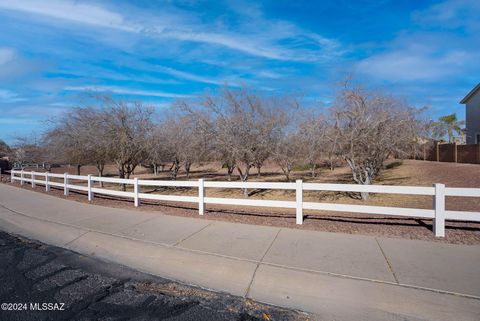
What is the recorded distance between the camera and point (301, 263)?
16.2 feet

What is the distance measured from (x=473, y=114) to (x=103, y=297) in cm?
4078

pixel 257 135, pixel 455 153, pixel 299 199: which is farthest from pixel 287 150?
pixel 455 153

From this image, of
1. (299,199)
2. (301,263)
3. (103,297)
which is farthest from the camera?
(299,199)

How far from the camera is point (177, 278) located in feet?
15.4

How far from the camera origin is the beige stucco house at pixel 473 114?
107 feet

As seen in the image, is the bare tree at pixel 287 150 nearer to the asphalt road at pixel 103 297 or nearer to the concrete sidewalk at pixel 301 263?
A: the concrete sidewalk at pixel 301 263

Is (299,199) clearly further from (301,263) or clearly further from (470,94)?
(470,94)

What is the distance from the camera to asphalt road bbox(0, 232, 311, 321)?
11.9 feet

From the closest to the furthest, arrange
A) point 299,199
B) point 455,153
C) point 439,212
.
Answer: point 439,212 → point 299,199 → point 455,153

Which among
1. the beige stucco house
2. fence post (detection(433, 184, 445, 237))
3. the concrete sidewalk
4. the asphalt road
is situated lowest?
the asphalt road

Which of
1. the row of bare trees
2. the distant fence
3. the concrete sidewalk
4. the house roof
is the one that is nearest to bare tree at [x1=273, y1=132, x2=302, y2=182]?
the row of bare trees

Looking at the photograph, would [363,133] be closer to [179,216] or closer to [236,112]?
[236,112]

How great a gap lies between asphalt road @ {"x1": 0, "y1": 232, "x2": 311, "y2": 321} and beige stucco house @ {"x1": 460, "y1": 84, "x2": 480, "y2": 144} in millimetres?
37334

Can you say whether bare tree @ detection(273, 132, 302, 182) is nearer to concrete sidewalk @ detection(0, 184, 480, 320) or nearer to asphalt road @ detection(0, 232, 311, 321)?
concrete sidewalk @ detection(0, 184, 480, 320)
